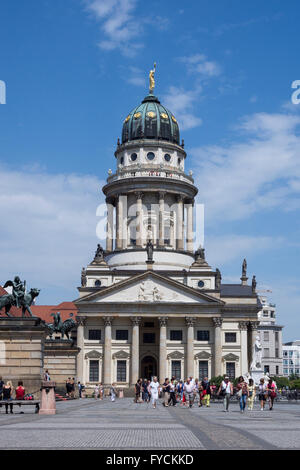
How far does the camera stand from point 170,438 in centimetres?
1812

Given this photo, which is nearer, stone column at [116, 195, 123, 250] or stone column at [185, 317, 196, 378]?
stone column at [185, 317, 196, 378]

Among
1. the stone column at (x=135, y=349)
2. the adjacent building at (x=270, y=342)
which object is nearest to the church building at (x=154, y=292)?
the stone column at (x=135, y=349)

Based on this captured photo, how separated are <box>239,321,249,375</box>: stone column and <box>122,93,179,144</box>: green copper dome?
30532 millimetres

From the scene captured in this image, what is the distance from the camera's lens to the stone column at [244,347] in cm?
9106

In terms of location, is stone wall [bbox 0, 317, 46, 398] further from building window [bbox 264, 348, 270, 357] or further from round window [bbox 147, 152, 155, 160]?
building window [bbox 264, 348, 270, 357]

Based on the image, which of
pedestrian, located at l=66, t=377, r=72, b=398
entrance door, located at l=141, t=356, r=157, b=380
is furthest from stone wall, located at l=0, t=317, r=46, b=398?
entrance door, located at l=141, t=356, r=157, b=380

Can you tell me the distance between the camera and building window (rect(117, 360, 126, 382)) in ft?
292

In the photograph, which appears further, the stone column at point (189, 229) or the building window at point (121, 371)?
the stone column at point (189, 229)

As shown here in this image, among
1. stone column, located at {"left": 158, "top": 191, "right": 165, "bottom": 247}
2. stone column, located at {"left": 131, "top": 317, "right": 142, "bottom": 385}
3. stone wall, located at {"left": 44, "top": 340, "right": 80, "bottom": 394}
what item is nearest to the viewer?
stone wall, located at {"left": 44, "top": 340, "right": 80, "bottom": 394}

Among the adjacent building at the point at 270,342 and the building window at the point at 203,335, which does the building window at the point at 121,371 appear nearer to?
the building window at the point at 203,335

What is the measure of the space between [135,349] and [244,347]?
14310 mm

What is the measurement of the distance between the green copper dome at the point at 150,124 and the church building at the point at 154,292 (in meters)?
0.17

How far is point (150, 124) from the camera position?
106500 mm

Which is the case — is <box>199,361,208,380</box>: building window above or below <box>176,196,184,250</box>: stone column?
below
